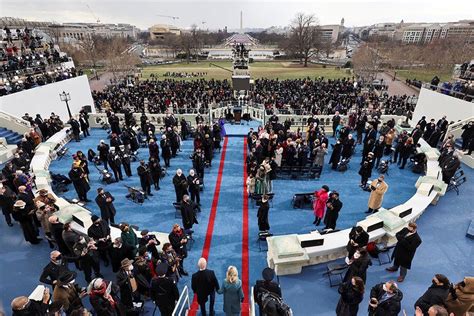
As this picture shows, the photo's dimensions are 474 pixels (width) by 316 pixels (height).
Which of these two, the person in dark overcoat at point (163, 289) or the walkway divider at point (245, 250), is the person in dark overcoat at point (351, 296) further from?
the person in dark overcoat at point (163, 289)

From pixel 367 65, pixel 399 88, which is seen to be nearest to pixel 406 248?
pixel 399 88

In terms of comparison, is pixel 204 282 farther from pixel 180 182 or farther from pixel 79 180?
pixel 79 180

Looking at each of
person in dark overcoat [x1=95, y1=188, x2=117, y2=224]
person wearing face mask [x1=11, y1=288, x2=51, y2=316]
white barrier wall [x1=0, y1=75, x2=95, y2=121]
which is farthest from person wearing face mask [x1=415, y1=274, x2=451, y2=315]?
white barrier wall [x1=0, y1=75, x2=95, y2=121]

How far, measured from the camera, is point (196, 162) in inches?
452

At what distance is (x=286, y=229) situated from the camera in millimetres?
8898

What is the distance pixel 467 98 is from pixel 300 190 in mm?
13834

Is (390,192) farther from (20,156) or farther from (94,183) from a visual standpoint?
(20,156)

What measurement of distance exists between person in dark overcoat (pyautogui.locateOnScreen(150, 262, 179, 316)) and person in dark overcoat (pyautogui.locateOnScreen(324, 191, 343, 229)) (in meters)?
4.82

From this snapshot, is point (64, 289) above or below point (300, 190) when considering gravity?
above

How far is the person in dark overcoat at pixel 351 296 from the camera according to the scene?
16.1ft

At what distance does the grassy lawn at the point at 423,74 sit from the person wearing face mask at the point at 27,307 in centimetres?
6110

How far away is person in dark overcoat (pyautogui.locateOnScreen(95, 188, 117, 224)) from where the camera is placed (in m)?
8.31

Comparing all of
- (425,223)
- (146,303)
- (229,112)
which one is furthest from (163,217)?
(229,112)

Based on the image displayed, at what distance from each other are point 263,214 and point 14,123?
16446mm
